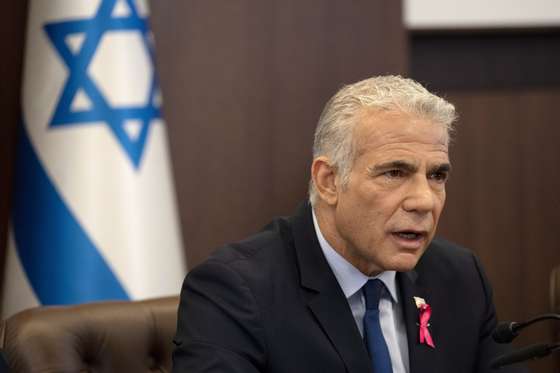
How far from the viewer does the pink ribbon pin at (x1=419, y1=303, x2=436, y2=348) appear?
2.30 meters

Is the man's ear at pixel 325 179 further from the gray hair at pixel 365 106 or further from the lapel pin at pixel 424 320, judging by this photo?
the lapel pin at pixel 424 320

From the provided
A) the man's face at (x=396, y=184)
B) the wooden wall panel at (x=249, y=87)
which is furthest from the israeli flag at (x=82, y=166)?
the man's face at (x=396, y=184)

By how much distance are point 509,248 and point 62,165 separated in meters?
2.61

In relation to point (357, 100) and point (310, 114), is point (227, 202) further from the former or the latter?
point (357, 100)

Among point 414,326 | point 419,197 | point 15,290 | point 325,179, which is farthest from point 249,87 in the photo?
point 419,197

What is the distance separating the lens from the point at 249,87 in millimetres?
4289

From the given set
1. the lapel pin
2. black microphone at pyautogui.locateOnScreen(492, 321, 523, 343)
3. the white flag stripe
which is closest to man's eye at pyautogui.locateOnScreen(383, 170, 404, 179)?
the lapel pin

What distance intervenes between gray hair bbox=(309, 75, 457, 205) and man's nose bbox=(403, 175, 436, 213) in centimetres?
15

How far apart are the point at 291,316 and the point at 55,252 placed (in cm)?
136

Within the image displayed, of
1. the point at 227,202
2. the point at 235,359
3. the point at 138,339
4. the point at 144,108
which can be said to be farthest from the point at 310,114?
the point at 235,359

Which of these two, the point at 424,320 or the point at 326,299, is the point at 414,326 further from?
the point at 326,299

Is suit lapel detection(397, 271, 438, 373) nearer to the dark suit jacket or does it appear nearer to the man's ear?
the dark suit jacket

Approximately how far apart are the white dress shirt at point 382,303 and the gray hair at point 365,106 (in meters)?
0.21

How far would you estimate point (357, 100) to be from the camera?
217 cm
